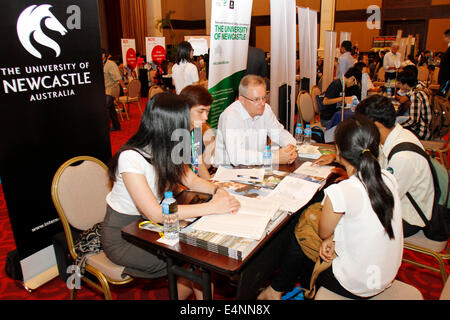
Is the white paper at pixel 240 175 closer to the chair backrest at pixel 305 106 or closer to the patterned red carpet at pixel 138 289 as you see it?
the patterned red carpet at pixel 138 289

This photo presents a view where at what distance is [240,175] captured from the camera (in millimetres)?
2098

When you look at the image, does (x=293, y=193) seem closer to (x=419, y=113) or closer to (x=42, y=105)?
(x=42, y=105)

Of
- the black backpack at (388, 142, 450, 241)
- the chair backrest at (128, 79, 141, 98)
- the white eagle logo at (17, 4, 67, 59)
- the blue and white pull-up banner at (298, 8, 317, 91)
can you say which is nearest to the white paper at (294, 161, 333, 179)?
the black backpack at (388, 142, 450, 241)

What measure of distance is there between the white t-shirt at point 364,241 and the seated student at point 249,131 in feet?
3.01

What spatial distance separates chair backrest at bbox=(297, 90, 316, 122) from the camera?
14.7 ft

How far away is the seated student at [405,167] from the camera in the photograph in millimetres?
1916

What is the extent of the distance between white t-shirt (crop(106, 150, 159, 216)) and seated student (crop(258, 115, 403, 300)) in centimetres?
85

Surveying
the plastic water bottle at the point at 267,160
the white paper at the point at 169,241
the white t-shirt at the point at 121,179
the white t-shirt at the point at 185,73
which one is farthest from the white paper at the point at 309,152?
the white t-shirt at the point at 185,73

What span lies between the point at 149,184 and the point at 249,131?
1.25 meters

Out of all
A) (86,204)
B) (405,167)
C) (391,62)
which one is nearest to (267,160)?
(405,167)

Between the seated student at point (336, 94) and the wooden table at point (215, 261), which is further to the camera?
the seated student at point (336, 94)

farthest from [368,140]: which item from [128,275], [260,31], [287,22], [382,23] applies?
[260,31]

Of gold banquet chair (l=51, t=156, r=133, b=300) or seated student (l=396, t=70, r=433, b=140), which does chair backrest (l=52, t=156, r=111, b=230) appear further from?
seated student (l=396, t=70, r=433, b=140)
